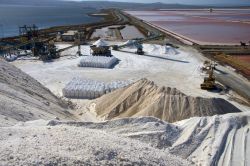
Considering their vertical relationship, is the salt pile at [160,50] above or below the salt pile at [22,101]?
below

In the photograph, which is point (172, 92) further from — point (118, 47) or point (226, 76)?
point (118, 47)

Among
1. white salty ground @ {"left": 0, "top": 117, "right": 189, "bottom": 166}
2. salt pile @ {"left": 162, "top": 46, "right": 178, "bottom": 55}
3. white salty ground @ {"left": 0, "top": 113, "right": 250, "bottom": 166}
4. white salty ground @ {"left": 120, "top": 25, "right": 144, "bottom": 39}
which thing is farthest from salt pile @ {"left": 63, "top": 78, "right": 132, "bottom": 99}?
white salty ground @ {"left": 120, "top": 25, "right": 144, "bottom": 39}

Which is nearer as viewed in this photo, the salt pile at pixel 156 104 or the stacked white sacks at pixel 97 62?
the salt pile at pixel 156 104

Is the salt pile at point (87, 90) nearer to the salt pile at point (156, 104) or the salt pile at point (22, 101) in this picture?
the salt pile at point (22, 101)

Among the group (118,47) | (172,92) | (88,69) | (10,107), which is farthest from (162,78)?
(10,107)

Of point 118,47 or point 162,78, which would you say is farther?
point 118,47

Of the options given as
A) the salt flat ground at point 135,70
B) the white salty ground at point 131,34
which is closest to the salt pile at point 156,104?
the salt flat ground at point 135,70

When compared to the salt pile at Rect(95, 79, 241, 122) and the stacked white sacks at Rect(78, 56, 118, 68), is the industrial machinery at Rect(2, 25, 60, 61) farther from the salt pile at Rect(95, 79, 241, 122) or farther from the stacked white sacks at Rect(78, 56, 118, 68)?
the salt pile at Rect(95, 79, 241, 122)

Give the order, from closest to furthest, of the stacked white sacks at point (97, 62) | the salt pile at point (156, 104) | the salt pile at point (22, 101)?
the salt pile at point (22, 101)
the salt pile at point (156, 104)
the stacked white sacks at point (97, 62)
